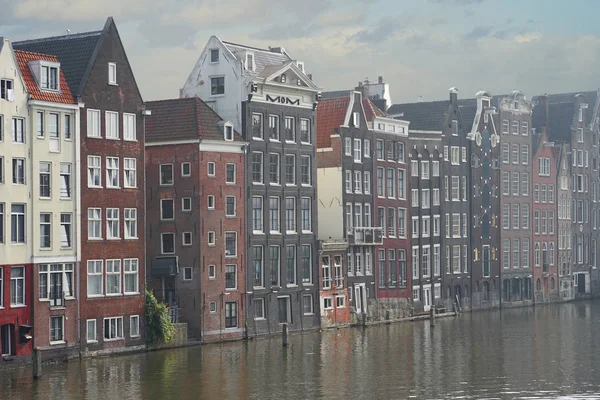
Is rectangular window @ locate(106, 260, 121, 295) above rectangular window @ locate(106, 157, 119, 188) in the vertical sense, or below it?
below

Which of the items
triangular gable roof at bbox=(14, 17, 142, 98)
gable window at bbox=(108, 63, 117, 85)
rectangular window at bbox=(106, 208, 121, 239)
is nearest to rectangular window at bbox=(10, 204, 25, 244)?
rectangular window at bbox=(106, 208, 121, 239)

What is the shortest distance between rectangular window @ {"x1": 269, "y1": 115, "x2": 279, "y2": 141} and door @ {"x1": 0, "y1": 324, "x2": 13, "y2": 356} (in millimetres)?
25943

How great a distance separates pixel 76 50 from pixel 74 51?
0.14 metres

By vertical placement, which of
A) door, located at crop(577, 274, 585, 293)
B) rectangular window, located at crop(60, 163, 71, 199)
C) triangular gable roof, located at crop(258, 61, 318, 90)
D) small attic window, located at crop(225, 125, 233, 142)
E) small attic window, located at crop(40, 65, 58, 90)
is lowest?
door, located at crop(577, 274, 585, 293)

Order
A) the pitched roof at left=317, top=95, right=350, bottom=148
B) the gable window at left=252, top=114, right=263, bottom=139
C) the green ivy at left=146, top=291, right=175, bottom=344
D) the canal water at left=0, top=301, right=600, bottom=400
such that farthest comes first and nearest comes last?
the pitched roof at left=317, top=95, right=350, bottom=148
the gable window at left=252, top=114, right=263, bottom=139
the green ivy at left=146, top=291, right=175, bottom=344
the canal water at left=0, top=301, right=600, bottom=400

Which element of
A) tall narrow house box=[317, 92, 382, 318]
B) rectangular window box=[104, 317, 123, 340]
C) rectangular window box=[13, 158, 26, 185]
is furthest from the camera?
tall narrow house box=[317, 92, 382, 318]

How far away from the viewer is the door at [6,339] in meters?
64.3

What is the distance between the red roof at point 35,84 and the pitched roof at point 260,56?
18.0 meters

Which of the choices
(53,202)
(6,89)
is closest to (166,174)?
(53,202)

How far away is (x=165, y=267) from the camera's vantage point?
3073 inches

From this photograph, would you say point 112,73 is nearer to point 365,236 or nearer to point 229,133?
point 229,133

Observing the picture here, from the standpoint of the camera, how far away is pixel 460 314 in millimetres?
106750

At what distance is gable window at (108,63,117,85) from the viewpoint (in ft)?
233

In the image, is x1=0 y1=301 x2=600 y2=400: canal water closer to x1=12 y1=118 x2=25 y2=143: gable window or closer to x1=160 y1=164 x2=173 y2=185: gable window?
x1=160 y1=164 x2=173 y2=185: gable window
